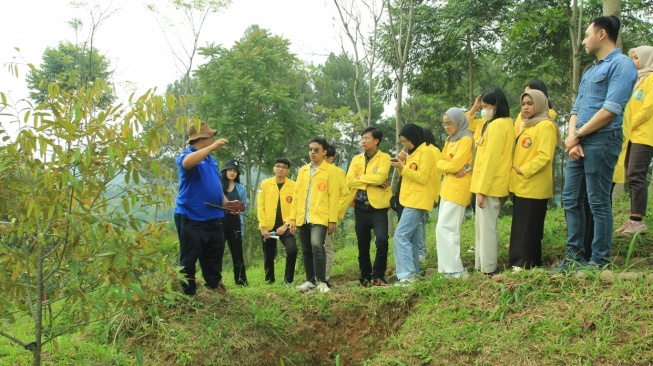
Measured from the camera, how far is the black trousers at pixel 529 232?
4.95m

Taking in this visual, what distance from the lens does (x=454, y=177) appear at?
557 centimetres

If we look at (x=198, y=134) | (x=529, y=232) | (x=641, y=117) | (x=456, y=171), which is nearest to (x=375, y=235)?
(x=456, y=171)

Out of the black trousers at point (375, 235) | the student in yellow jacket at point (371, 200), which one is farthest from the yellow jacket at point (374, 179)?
the black trousers at point (375, 235)

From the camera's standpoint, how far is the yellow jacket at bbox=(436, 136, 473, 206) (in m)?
5.50

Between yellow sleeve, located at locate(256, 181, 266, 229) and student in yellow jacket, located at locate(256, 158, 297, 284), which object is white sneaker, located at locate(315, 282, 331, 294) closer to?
student in yellow jacket, located at locate(256, 158, 297, 284)

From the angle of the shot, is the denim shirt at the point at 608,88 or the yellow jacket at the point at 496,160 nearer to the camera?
the denim shirt at the point at 608,88

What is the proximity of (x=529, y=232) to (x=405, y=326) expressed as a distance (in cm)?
141

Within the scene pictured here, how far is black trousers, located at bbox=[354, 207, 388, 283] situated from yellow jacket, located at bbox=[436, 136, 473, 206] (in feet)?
2.96

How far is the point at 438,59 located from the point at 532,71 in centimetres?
267

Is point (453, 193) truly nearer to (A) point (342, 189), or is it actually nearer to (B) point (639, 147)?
(A) point (342, 189)

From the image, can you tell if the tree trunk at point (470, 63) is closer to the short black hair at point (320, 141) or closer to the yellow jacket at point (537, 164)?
the short black hair at point (320, 141)

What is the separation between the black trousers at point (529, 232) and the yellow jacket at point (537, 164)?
0.09 metres

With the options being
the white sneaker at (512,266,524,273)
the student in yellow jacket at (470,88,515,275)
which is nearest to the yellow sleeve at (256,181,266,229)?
the student in yellow jacket at (470,88,515,275)

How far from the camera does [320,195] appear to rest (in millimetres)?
6301
